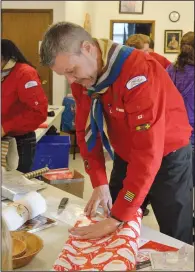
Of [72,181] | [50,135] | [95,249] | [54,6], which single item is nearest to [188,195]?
[95,249]

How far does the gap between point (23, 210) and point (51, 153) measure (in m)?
2.12

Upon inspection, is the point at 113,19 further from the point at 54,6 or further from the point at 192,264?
the point at 192,264

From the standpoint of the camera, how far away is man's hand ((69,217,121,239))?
120 centimetres

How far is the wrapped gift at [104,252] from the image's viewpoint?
103cm

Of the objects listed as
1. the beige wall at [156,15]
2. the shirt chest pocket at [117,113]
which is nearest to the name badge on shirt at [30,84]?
the shirt chest pocket at [117,113]

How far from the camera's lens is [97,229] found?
4.00 ft

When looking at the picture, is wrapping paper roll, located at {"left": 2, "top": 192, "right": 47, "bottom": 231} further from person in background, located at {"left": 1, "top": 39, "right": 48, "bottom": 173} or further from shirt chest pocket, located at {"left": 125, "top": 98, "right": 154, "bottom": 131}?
person in background, located at {"left": 1, "top": 39, "right": 48, "bottom": 173}

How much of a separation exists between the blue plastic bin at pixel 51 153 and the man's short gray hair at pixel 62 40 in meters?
2.22

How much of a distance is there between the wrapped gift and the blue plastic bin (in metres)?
2.26

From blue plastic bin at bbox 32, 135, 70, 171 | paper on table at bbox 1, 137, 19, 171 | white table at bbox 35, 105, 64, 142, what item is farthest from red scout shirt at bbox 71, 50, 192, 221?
blue plastic bin at bbox 32, 135, 70, 171

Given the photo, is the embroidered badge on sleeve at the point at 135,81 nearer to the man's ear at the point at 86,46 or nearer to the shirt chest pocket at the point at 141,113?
the shirt chest pocket at the point at 141,113

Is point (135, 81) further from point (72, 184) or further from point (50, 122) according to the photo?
point (50, 122)

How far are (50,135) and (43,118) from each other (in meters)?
1.13

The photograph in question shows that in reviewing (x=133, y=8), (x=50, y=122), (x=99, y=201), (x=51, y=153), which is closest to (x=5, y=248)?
(x=99, y=201)
